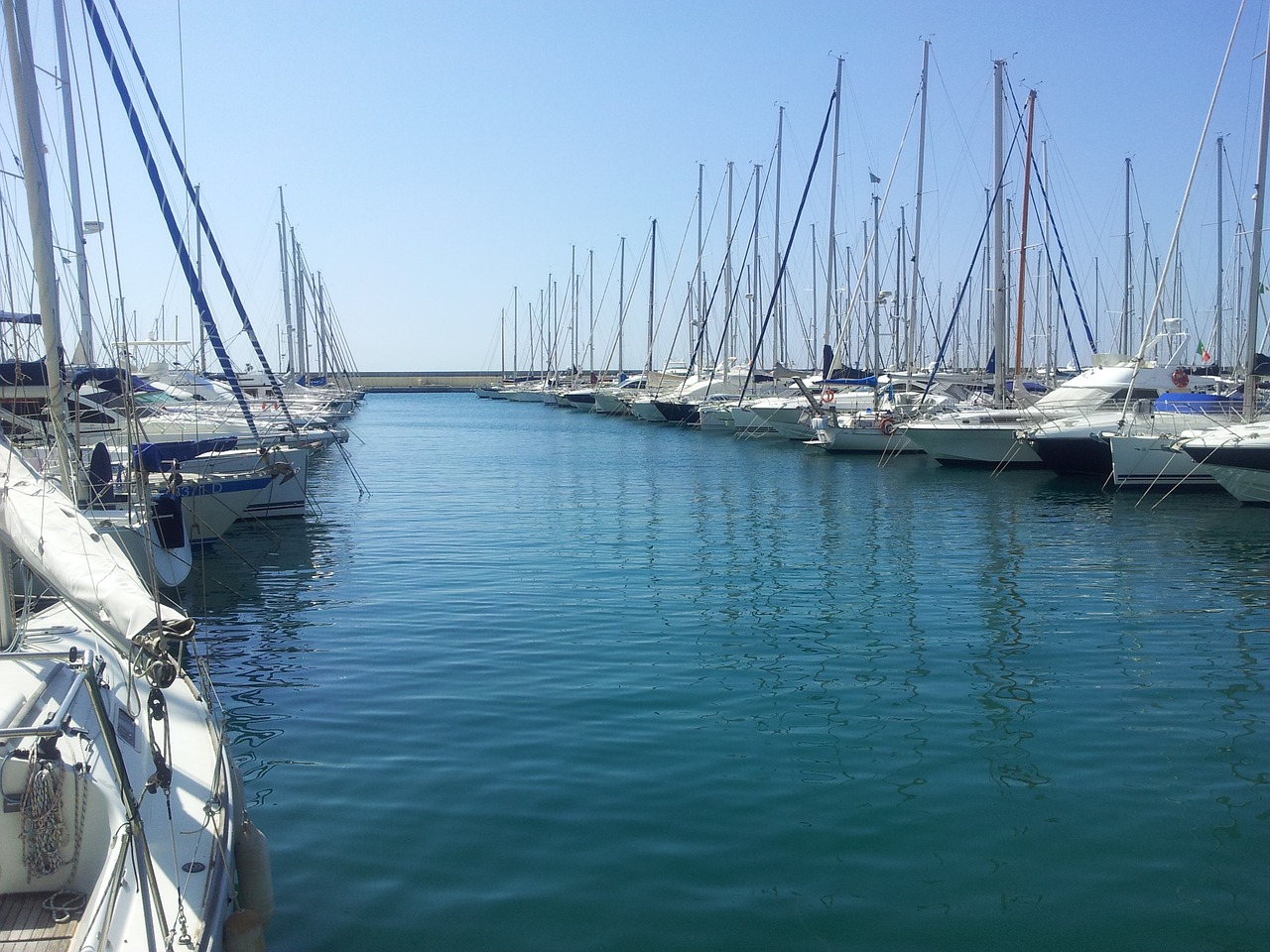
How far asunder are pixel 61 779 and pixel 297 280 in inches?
2541

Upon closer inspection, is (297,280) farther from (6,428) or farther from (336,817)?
(336,817)

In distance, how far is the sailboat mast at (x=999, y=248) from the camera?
117 ft

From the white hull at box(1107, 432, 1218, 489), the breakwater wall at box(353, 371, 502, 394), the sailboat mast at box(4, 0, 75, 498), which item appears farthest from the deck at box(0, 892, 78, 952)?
the breakwater wall at box(353, 371, 502, 394)

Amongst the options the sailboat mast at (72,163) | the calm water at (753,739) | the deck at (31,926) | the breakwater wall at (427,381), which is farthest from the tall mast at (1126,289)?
the breakwater wall at (427,381)

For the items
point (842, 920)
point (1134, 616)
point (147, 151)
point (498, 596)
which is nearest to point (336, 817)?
point (842, 920)

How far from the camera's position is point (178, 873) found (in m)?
5.18

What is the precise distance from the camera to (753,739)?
379 inches

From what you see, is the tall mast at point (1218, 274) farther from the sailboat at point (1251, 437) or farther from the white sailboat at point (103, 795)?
the white sailboat at point (103, 795)

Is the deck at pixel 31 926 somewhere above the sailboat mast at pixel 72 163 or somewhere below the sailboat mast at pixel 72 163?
below

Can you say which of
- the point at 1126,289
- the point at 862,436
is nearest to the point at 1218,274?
the point at 1126,289

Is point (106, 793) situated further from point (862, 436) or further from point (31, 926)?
point (862, 436)

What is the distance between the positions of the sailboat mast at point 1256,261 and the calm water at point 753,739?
271 inches

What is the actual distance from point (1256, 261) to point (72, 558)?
2728cm

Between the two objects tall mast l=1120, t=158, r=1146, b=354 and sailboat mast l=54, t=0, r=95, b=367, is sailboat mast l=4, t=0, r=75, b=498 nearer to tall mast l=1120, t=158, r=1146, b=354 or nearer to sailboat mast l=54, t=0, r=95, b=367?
sailboat mast l=54, t=0, r=95, b=367
